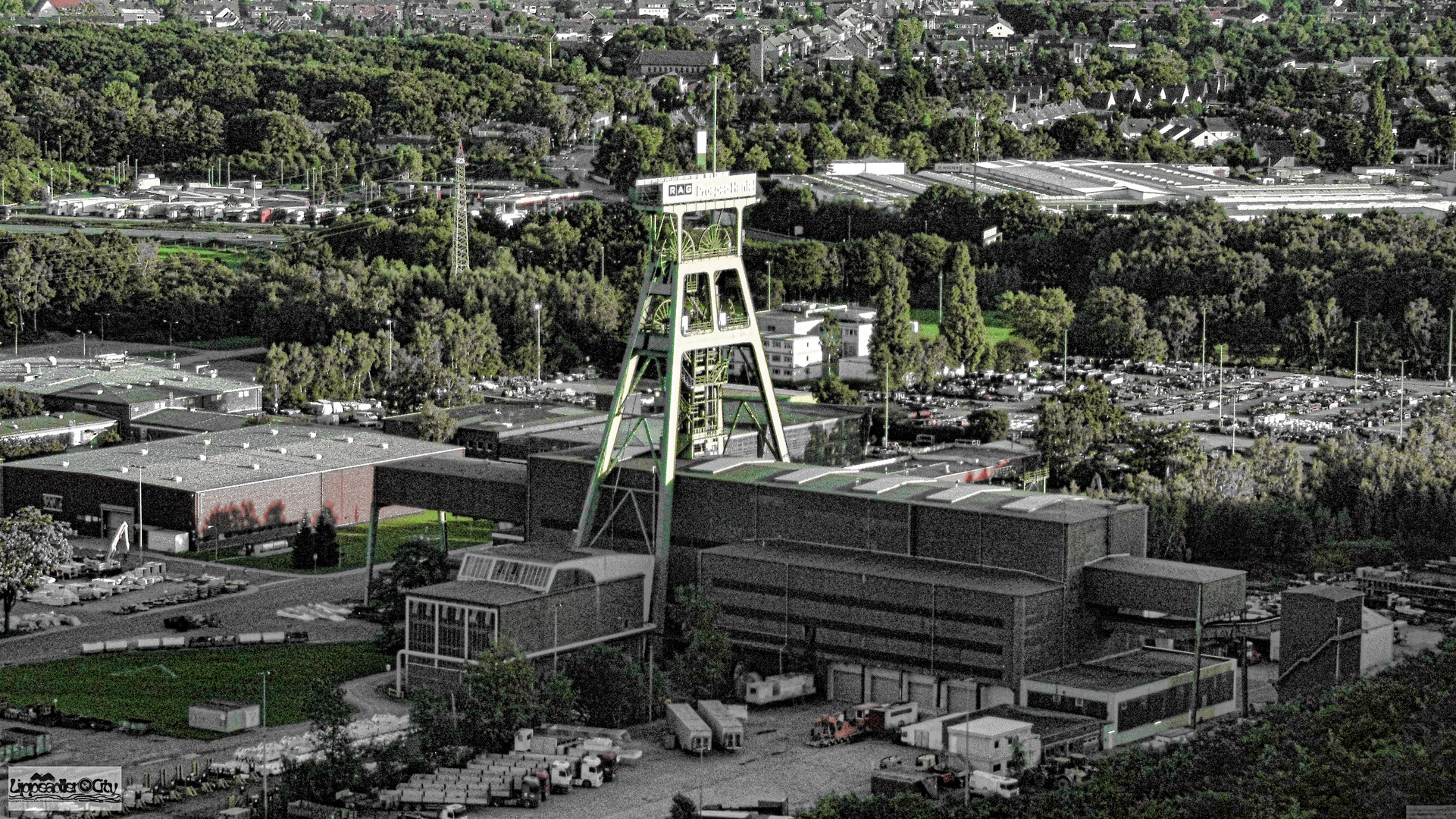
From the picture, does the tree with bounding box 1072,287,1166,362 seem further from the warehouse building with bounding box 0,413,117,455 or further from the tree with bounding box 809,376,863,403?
the warehouse building with bounding box 0,413,117,455

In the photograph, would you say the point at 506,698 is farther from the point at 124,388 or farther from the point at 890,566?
the point at 124,388

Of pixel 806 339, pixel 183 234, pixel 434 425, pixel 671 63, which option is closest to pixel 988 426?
pixel 806 339

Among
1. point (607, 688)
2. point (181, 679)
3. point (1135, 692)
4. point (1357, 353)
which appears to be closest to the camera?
point (1135, 692)

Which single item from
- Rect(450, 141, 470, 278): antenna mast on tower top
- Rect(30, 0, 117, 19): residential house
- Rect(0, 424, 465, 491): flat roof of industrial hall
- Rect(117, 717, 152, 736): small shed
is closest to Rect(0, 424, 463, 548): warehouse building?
Rect(0, 424, 465, 491): flat roof of industrial hall

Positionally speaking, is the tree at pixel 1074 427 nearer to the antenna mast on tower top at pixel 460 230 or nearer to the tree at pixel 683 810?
the tree at pixel 683 810

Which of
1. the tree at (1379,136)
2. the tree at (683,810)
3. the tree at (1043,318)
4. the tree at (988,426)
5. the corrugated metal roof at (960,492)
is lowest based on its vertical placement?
the tree at (683,810)

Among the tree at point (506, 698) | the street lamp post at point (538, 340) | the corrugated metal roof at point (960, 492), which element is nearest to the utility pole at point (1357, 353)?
the street lamp post at point (538, 340)
